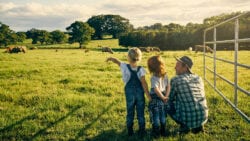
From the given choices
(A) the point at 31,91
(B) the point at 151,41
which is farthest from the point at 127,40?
(A) the point at 31,91

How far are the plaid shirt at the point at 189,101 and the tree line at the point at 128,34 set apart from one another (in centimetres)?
3540

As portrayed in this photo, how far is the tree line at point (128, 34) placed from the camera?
201ft

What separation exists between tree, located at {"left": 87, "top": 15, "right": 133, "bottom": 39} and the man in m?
113

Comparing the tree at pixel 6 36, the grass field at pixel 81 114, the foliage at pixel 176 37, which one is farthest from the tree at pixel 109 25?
the grass field at pixel 81 114

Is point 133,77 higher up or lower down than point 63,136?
higher up

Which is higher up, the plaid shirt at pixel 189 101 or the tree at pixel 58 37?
the tree at pixel 58 37

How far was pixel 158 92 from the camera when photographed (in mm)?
5000

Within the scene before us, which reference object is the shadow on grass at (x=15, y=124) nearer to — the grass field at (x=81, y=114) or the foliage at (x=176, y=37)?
the grass field at (x=81, y=114)

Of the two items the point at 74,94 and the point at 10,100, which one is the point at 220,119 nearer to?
the point at 74,94

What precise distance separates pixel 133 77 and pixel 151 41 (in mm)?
65566

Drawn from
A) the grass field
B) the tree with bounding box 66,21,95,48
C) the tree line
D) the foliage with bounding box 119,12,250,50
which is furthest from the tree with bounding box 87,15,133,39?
the grass field

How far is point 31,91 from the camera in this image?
8.95 meters

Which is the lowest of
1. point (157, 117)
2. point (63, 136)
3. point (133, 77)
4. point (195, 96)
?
point (63, 136)

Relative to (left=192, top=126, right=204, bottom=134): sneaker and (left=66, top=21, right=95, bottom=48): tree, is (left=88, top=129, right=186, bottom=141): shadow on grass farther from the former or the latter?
(left=66, top=21, right=95, bottom=48): tree
